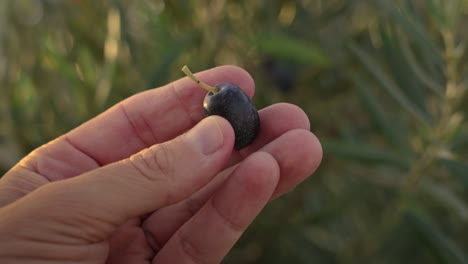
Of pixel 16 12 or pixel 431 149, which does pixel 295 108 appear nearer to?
pixel 431 149

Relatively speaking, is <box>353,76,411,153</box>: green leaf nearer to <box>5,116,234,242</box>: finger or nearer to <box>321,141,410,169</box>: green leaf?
<box>321,141,410,169</box>: green leaf

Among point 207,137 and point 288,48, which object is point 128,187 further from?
point 288,48

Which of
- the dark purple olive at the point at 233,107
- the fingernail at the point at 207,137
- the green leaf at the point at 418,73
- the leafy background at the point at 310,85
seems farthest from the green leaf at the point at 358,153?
the fingernail at the point at 207,137

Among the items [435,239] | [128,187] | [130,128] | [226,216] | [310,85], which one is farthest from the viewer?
[310,85]

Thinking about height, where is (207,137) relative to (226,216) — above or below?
above

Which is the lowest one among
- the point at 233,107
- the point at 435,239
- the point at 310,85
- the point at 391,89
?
the point at 435,239

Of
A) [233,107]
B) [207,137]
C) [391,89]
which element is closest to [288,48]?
[391,89]

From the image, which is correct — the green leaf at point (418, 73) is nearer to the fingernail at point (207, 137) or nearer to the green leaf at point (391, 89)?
the green leaf at point (391, 89)
